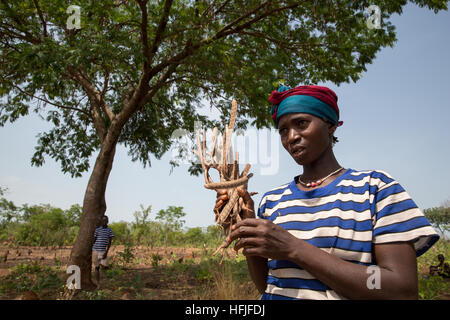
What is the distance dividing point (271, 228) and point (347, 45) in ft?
17.7

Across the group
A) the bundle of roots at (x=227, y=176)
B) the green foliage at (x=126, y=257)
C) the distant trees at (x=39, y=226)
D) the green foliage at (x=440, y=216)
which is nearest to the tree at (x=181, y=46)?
the green foliage at (x=126, y=257)

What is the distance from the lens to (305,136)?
1.20 m

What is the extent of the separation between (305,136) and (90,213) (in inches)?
249

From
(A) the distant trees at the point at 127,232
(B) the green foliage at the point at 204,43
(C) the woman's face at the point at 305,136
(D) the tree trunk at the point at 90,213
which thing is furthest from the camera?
(A) the distant trees at the point at 127,232

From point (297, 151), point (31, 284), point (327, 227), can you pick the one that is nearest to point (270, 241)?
point (327, 227)

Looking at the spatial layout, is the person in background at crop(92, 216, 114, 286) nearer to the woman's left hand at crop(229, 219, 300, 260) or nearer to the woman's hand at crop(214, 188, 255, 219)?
the woman's hand at crop(214, 188, 255, 219)

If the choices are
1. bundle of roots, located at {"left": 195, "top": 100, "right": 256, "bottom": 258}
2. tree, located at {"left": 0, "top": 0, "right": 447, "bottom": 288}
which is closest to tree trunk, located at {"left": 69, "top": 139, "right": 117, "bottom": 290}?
tree, located at {"left": 0, "top": 0, "right": 447, "bottom": 288}

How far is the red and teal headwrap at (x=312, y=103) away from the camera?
1212mm

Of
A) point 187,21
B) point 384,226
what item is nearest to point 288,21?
point 187,21

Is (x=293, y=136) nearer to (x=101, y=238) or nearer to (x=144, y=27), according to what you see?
(x=144, y=27)

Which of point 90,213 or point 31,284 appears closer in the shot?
point 31,284

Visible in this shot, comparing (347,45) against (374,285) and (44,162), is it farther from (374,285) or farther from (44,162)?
(44,162)

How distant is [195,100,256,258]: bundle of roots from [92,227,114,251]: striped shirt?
269 inches

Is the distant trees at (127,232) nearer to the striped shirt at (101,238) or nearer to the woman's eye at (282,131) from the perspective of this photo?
the striped shirt at (101,238)
